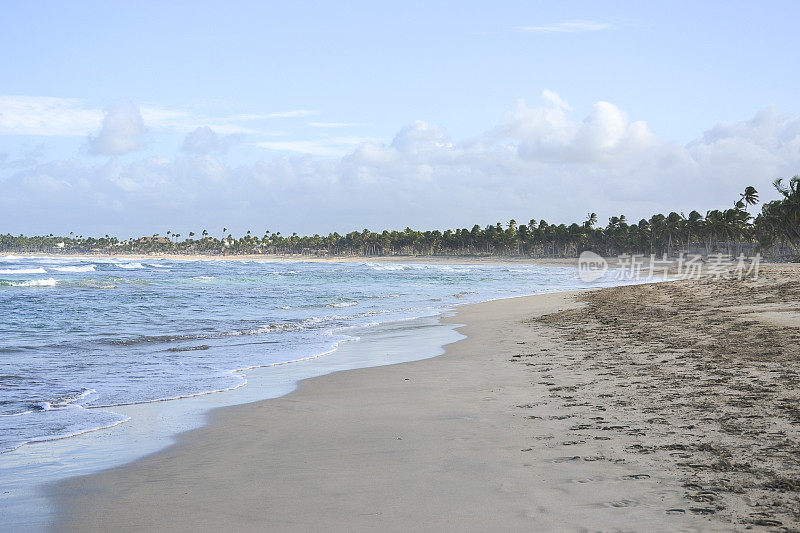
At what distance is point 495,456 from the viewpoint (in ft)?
18.5

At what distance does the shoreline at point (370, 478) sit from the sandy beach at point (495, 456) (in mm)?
20

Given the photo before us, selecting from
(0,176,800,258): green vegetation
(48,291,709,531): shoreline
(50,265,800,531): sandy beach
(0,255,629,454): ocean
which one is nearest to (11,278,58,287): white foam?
(0,255,629,454): ocean

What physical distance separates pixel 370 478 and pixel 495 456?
118cm

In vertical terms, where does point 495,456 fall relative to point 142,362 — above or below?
above

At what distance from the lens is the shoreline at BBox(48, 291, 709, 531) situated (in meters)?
4.31

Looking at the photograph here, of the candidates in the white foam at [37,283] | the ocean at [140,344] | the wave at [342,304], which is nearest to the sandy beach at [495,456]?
the ocean at [140,344]

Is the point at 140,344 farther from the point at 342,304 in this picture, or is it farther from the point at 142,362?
the point at 342,304

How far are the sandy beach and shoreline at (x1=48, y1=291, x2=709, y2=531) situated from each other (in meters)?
0.02

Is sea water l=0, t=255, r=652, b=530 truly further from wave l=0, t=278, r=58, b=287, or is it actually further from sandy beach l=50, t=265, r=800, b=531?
wave l=0, t=278, r=58, b=287

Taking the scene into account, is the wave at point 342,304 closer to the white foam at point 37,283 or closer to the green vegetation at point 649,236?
the white foam at point 37,283

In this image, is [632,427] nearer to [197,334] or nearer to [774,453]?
[774,453]

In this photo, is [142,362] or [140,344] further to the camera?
[140,344]

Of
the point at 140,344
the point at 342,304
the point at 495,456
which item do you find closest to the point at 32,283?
the point at 342,304

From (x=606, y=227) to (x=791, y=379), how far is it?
15179 centimetres
